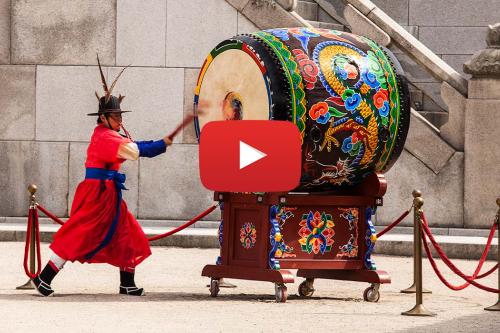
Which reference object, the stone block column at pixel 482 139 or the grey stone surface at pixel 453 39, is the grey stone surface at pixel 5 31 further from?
the grey stone surface at pixel 453 39

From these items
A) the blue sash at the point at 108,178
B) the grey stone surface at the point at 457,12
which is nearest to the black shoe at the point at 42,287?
the blue sash at the point at 108,178

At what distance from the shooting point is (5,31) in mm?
18734

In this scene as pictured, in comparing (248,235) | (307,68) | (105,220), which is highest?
(307,68)

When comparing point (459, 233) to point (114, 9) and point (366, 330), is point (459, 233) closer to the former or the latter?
point (114, 9)

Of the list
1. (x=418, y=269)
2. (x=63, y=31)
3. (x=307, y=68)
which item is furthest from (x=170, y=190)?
(x=418, y=269)

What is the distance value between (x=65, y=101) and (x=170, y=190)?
5.78 feet

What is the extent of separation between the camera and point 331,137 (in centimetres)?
1141

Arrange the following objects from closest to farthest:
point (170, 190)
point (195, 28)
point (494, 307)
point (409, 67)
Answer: point (494, 307) < point (170, 190) < point (195, 28) < point (409, 67)

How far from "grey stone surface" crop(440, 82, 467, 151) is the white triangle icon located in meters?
6.72

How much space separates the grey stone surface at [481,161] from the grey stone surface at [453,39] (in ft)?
13.0

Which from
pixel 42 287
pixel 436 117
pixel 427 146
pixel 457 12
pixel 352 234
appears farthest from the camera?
pixel 457 12

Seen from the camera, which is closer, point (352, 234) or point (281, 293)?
point (281, 293)

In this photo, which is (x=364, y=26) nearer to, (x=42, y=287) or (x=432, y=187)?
(x=432, y=187)

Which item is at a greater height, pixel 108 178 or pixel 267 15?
pixel 267 15
